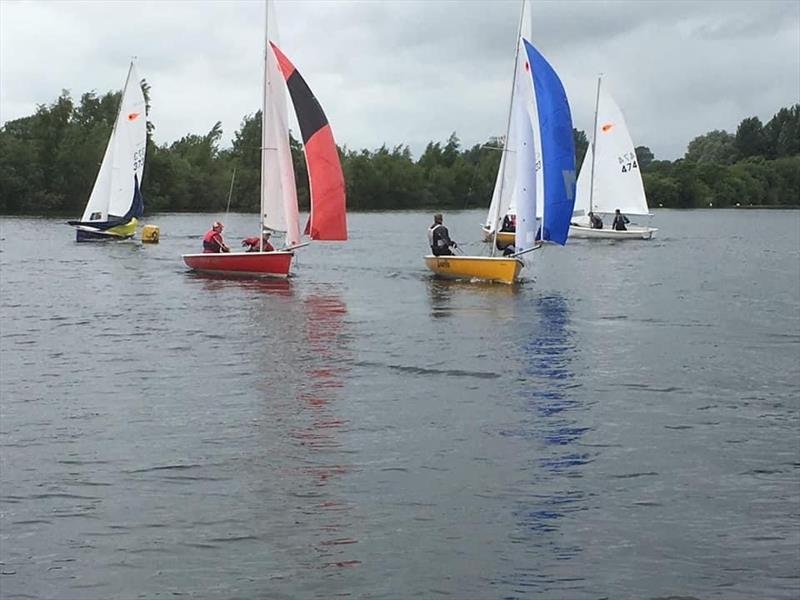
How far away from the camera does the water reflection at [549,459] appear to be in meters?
10.2

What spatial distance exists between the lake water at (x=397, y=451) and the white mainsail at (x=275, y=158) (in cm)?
566

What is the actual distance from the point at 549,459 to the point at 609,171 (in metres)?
50.7

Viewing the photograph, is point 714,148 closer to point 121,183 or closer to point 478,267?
point 121,183

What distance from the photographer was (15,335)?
77.7ft

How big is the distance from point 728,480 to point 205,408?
7.02 m

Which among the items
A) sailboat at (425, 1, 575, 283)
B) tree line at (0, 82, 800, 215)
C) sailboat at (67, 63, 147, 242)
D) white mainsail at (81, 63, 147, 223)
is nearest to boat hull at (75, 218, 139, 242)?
sailboat at (67, 63, 147, 242)

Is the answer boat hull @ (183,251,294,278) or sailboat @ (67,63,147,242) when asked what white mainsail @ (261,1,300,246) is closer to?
boat hull @ (183,251,294,278)

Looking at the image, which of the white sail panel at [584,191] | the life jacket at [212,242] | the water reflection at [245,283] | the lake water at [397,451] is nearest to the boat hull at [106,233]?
the water reflection at [245,283]

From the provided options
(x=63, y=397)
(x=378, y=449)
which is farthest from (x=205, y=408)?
(x=378, y=449)

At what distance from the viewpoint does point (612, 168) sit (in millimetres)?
62594

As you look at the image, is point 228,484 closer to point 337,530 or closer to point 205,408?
point 337,530

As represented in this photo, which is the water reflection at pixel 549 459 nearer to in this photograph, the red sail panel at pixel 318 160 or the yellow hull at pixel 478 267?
the yellow hull at pixel 478 267

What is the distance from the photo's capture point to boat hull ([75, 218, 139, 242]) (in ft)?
182

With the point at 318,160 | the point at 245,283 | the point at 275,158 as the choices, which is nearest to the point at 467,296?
the point at 318,160
